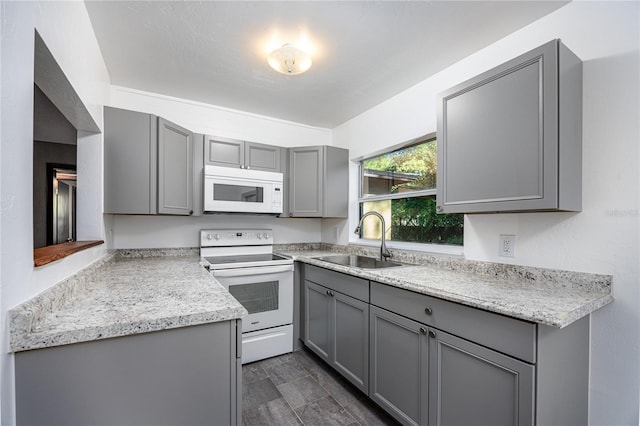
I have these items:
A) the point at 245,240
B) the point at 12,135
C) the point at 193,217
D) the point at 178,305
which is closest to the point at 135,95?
the point at 193,217

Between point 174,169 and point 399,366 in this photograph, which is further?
point 174,169

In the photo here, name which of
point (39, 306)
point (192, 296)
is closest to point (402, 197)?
point (192, 296)

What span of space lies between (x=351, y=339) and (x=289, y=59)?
1850 millimetres

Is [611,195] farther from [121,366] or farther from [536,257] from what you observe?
[121,366]

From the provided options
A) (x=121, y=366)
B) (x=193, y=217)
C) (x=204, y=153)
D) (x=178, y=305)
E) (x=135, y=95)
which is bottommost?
(x=121, y=366)

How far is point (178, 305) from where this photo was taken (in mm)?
1074

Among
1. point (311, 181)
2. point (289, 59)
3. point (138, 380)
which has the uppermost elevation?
point (289, 59)

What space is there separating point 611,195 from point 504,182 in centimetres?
42

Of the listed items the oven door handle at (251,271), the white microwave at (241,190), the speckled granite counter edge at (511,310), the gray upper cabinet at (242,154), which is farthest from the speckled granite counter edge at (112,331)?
the gray upper cabinet at (242,154)

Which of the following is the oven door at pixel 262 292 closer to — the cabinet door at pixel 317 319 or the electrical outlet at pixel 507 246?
the cabinet door at pixel 317 319

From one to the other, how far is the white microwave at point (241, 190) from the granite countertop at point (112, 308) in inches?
38.8

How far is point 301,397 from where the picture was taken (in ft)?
Result: 6.18

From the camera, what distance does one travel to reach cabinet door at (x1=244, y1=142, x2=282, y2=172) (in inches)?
105

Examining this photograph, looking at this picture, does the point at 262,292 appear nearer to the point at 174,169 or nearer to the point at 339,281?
the point at 339,281
